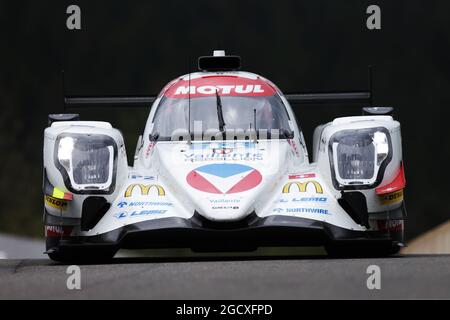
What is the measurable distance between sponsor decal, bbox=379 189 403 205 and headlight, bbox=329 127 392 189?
15cm

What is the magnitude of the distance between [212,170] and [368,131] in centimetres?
129

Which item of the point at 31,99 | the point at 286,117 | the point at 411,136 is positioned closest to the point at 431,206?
the point at 411,136

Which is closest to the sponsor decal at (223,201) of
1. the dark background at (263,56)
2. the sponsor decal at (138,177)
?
the sponsor decal at (138,177)

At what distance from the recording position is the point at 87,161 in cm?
1130

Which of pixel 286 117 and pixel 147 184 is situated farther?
pixel 286 117

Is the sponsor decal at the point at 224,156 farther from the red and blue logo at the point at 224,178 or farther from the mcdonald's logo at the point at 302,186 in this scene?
the mcdonald's logo at the point at 302,186

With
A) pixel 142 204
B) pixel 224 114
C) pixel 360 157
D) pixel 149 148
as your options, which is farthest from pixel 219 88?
pixel 142 204

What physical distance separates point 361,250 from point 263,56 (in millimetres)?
71204

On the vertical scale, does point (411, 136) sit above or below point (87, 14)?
below

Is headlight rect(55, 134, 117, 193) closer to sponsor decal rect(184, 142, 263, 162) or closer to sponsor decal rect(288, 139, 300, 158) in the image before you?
sponsor decal rect(184, 142, 263, 162)

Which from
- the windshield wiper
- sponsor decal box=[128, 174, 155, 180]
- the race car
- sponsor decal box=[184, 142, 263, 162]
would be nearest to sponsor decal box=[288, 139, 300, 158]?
the race car

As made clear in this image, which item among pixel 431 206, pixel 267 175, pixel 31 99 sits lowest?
pixel 431 206

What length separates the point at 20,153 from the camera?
6638 centimetres

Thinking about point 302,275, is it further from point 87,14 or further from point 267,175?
point 87,14
